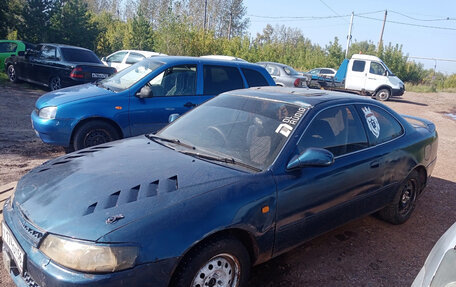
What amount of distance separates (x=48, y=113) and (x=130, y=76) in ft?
4.91

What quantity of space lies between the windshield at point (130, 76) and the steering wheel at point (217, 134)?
9.50 feet

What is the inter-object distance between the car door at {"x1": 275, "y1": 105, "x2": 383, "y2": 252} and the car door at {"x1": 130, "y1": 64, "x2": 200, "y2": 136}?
3117 mm

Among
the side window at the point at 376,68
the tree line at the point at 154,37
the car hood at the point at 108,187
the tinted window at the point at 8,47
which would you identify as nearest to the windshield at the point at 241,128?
the car hood at the point at 108,187

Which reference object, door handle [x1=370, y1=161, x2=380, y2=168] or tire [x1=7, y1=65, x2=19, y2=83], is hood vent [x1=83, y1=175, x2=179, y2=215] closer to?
door handle [x1=370, y1=161, x2=380, y2=168]

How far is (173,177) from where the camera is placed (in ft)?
8.36

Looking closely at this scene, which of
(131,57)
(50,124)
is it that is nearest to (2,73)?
(131,57)

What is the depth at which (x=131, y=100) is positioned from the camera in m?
5.56

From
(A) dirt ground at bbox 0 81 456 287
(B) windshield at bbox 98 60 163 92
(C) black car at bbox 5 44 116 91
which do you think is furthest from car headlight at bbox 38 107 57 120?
(C) black car at bbox 5 44 116 91

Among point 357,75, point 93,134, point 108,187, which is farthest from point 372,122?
point 357,75

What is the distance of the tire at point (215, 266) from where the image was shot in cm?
219

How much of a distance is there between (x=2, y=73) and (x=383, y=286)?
1630 cm

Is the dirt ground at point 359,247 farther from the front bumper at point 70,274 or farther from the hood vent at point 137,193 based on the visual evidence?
the hood vent at point 137,193

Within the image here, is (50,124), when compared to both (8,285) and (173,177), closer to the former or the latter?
(8,285)

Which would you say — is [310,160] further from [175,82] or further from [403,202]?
[175,82]
